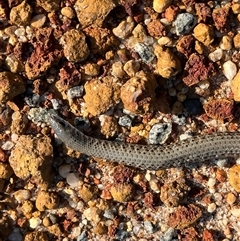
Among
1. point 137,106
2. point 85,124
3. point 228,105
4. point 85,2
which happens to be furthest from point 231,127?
point 85,2

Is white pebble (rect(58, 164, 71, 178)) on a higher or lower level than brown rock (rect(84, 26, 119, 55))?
lower

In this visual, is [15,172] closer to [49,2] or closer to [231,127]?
[49,2]

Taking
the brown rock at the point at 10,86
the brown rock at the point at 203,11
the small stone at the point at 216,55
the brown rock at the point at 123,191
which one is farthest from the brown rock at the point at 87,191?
the brown rock at the point at 203,11

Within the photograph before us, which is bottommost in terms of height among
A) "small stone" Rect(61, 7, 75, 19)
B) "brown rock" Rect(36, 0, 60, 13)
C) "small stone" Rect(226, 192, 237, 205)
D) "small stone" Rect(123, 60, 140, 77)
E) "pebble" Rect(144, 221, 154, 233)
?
"pebble" Rect(144, 221, 154, 233)

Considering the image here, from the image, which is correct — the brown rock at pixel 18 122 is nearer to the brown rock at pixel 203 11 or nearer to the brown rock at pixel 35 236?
the brown rock at pixel 35 236

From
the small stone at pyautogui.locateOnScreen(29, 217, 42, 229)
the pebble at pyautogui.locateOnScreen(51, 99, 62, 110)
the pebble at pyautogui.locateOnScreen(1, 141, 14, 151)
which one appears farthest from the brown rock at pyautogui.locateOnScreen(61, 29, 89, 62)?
the small stone at pyautogui.locateOnScreen(29, 217, 42, 229)

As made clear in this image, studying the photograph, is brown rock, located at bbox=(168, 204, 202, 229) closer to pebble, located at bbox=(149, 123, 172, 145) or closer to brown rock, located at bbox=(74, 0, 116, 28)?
pebble, located at bbox=(149, 123, 172, 145)
